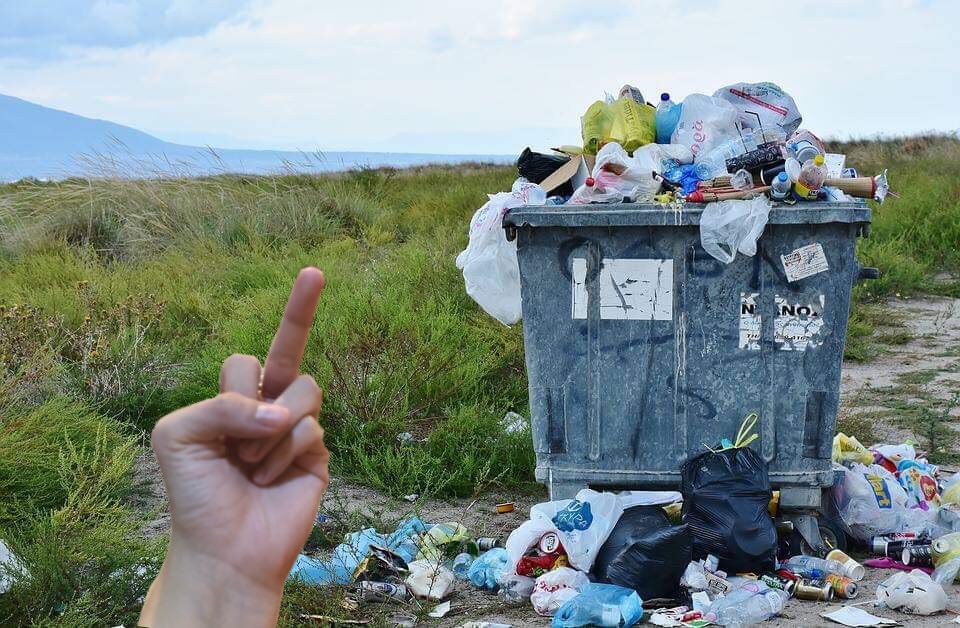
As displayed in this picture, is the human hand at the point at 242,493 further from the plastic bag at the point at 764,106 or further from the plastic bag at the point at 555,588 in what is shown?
the plastic bag at the point at 764,106

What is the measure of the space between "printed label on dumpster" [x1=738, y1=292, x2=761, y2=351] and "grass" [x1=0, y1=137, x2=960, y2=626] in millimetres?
1369

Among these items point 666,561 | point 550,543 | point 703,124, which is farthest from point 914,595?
point 703,124

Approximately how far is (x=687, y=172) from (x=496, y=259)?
84 centimetres

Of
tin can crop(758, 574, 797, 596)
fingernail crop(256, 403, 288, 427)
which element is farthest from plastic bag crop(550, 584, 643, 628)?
fingernail crop(256, 403, 288, 427)

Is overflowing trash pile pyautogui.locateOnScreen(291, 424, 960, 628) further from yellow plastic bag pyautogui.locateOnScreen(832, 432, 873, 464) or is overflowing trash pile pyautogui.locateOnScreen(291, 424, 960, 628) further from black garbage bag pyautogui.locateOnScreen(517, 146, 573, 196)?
black garbage bag pyautogui.locateOnScreen(517, 146, 573, 196)

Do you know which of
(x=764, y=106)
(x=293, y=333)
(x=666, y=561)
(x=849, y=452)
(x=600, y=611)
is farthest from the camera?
(x=849, y=452)

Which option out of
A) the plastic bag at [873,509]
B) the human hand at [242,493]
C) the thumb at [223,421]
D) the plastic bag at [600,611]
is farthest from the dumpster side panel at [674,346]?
the thumb at [223,421]

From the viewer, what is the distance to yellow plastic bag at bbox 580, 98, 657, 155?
→ 13.7 feet

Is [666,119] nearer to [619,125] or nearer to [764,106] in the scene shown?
[619,125]

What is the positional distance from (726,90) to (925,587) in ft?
6.93

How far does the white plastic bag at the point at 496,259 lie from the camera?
401cm

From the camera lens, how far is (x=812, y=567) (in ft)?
12.1

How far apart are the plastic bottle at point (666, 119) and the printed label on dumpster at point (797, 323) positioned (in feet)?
3.03

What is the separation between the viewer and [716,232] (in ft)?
12.2
